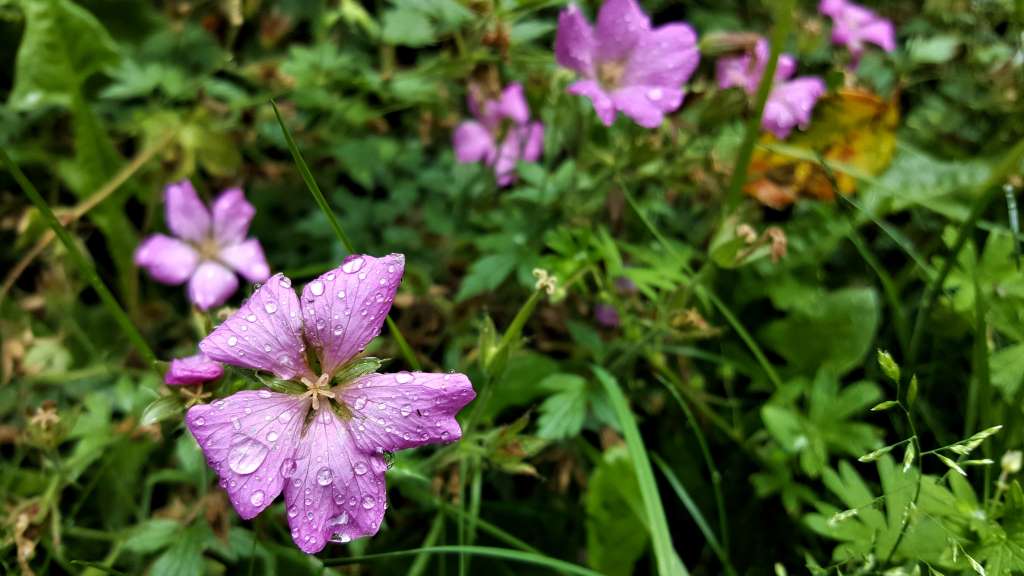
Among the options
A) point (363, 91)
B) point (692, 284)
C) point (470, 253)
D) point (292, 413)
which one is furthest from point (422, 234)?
point (292, 413)

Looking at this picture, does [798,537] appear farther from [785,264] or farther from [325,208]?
[325,208]

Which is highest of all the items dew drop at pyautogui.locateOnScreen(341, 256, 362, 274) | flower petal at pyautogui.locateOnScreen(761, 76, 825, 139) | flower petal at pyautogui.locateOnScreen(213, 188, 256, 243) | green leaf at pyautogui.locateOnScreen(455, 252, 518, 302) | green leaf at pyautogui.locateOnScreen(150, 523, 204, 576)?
dew drop at pyautogui.locateOnScreen(341, 256, 362, 274)

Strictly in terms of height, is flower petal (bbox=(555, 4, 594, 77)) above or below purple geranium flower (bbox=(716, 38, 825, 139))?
above

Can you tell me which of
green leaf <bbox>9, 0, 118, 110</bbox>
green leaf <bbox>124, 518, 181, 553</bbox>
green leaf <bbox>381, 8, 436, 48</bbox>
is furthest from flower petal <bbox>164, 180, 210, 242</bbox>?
green leaf <bbox>124, 518, 181, 553</bbox>

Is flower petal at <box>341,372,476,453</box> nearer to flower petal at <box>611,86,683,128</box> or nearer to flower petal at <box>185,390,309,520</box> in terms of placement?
flower petal at <box>185,390,309,520</box>

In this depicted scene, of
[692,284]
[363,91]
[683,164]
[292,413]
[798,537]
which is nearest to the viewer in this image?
[292,413]

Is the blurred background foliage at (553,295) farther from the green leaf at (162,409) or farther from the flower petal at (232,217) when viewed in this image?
the flower petal at (232,217)

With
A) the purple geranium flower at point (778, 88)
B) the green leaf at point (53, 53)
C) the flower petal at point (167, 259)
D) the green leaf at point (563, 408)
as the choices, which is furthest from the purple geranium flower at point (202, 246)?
the purple geranium flower at point (778, 88)
